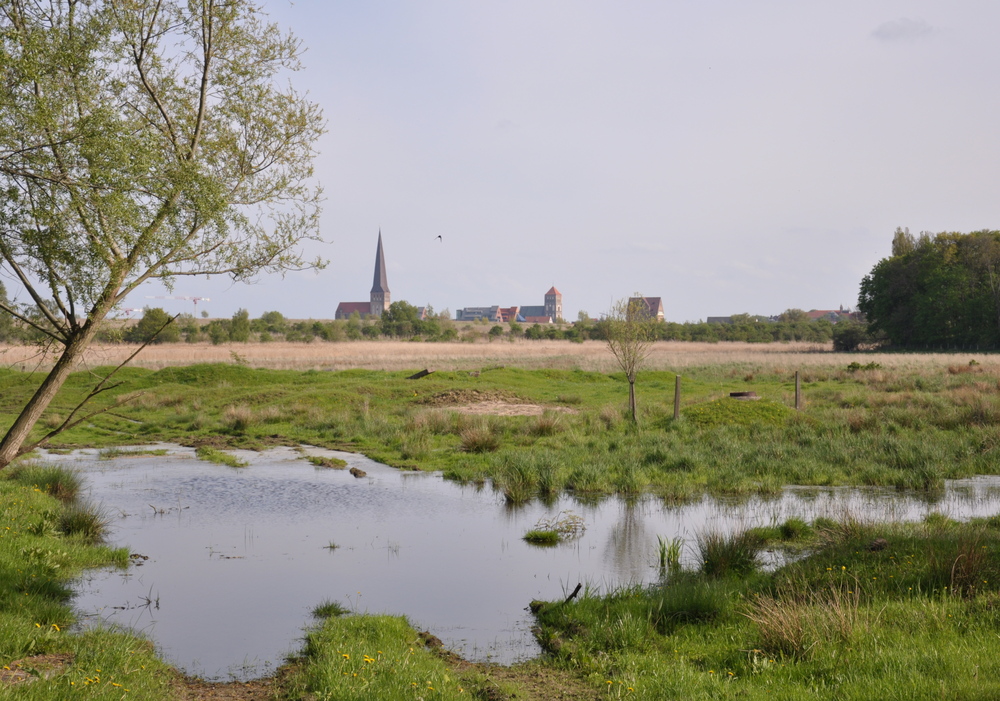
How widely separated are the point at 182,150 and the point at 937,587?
9.15 meters

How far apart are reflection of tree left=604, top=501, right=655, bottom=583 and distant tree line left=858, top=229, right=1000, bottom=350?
63051 millimetres

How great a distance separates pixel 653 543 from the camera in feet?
37.9

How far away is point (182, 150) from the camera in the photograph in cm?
840

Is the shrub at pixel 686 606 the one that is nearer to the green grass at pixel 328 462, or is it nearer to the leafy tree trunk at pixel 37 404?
the leafy tree trunk at pixel 37 404

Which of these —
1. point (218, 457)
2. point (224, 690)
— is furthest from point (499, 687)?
point (218, 457)

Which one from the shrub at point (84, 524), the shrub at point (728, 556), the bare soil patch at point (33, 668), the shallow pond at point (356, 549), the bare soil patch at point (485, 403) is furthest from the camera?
the bare soil patch at point (485, 403)

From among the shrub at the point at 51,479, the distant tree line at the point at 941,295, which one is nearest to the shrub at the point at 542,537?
the shrub at the point at 51,479

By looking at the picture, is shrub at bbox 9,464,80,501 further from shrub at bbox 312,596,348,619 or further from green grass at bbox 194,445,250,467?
shrub at bbox 312,596,348,619

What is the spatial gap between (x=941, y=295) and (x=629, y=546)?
66872 millimetres

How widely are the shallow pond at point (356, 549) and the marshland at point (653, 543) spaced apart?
0.30m

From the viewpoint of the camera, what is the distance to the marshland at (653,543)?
619cm

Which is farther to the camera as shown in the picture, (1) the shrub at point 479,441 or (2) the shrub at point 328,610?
(1) the shrub at point 479,441

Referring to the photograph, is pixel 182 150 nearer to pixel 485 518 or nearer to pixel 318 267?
pixel 318 267

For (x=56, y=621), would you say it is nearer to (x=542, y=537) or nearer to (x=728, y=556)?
(x=542, y=537)
